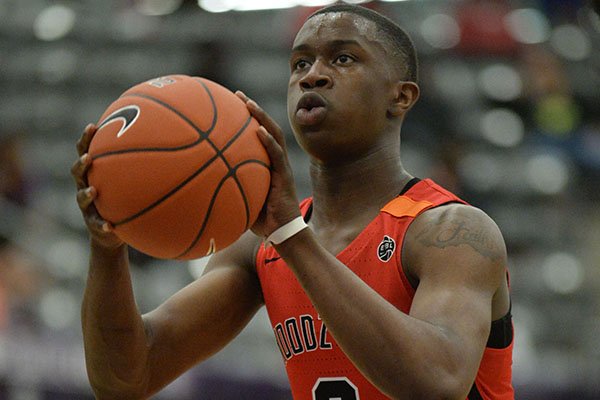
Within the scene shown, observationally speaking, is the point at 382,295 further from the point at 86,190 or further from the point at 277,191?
the point at 86,190

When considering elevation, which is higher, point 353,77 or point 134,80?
point 353,77

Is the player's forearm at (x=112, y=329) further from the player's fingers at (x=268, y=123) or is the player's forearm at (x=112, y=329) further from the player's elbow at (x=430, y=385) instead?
the player's elbow at (x=430, y=385)

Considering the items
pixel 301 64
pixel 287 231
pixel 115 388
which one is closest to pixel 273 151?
pixel 287 231

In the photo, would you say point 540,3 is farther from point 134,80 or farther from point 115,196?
point 115,196

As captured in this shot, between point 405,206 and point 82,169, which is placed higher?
point 82,169

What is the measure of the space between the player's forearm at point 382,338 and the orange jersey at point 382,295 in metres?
0.48

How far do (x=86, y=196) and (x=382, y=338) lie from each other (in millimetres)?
1093

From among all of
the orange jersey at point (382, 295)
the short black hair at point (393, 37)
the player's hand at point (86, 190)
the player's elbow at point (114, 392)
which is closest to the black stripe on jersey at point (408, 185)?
the orange jersey at point (382, 295)

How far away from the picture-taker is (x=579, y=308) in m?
9.91

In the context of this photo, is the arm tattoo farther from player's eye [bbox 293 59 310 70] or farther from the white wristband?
player's eye [bbox 293 59 310 70]

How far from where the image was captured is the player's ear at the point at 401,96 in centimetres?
416

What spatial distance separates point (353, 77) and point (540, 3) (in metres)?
8.39

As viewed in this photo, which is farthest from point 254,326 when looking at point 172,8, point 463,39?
point 172,8

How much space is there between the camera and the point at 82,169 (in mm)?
3420
